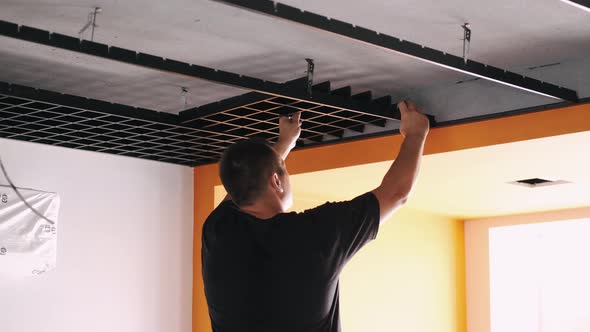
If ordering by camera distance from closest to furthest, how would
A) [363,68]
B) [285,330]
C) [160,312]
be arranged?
[285,330] < [363,68] < [160,312]

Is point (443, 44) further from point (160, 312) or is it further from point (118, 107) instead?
point (160, 312)

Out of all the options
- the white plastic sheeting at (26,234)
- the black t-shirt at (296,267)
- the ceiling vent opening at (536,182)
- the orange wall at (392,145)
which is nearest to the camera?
the black t-shirt at (296,267)

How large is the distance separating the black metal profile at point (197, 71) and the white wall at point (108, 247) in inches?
52.7

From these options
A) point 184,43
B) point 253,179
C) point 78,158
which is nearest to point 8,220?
point 78,158

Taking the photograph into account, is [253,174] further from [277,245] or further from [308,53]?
[308,53]

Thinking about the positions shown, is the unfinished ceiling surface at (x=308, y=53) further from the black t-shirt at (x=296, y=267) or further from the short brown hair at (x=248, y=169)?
the black t-shirt at (x=296, y=267)

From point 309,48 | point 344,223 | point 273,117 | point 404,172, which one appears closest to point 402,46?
point 309,48

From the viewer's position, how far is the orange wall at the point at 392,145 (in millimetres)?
3521

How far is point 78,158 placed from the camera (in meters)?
4.44

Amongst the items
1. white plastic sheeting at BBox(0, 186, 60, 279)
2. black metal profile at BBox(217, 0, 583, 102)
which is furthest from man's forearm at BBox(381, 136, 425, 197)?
white plastic sheeting at BBox(0, 186, 60, 279)

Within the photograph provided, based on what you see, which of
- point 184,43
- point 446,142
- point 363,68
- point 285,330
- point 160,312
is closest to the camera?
point 285,330

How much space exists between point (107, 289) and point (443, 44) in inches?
80.7

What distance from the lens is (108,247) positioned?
449cm

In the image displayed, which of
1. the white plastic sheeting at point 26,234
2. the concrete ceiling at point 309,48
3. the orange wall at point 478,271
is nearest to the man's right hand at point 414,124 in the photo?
the concrete ceiling at point 309,48
